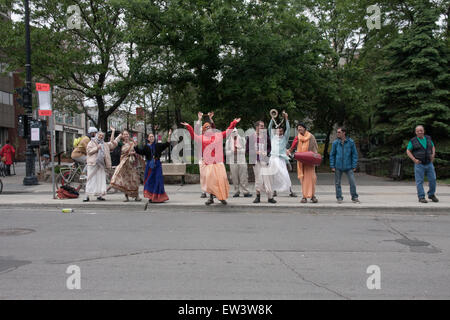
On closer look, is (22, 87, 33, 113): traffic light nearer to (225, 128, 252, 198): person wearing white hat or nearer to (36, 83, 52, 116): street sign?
(36, 83, 52, 116): street sign

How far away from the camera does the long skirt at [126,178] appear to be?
11.6 m

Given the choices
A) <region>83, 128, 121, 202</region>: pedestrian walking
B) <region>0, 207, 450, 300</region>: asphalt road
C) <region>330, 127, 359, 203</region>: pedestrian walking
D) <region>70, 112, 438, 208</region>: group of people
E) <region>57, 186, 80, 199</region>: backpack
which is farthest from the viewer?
<region>57, 186, 80, 199</region>: backpack

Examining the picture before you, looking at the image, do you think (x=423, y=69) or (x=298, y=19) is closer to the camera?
(x=298, y=19)

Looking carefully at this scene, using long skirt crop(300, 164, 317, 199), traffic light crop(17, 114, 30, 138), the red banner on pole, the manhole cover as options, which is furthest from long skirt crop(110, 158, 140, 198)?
traffic light crop(17, 114, 30, 138)

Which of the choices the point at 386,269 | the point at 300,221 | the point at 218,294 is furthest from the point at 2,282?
the point at 300,221

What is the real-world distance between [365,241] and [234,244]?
7.56ft

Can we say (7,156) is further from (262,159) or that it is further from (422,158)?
(422,158)

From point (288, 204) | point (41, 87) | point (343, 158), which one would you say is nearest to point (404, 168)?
point (343, 158)

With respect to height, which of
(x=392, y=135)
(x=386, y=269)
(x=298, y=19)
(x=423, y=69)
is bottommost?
(x=386, y=269)

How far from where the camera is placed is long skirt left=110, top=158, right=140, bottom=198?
11586mm

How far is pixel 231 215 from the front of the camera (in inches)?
407

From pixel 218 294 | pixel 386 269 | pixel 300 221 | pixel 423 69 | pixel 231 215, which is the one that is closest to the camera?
pixel 218 294

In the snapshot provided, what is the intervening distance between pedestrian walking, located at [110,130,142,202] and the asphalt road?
5.78ft

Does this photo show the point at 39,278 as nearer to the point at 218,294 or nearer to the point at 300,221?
the point at 218,294
